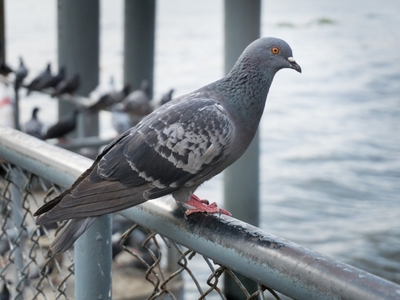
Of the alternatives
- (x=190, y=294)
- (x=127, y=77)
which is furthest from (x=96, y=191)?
(x=127, y=77)

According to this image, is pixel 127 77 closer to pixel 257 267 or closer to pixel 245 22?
pixel 245 22

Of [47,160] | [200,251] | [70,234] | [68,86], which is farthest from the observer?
[68,86]

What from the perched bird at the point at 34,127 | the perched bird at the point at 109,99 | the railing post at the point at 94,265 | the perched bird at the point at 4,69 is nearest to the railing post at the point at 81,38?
the perched bird at the point at 109,99

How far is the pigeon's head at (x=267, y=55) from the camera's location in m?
2.75

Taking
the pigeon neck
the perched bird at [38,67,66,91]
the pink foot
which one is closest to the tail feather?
the pink foot

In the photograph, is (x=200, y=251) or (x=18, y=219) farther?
(x=18, y=219)

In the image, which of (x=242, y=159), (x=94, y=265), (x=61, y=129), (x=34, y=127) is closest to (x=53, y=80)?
(x=34, y=127)

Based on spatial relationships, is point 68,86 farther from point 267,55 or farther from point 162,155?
point 162,155

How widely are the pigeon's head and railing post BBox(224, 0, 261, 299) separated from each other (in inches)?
153

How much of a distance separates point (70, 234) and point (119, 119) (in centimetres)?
779

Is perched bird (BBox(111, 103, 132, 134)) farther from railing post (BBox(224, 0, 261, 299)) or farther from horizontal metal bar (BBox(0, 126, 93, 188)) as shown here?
horizontal metal bar (BBox(0, 126, 93, 188))

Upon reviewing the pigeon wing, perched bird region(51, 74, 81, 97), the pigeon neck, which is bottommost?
perched bird region(51, 74, 81, 97)

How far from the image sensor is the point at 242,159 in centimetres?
706

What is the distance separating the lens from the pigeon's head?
275cm
